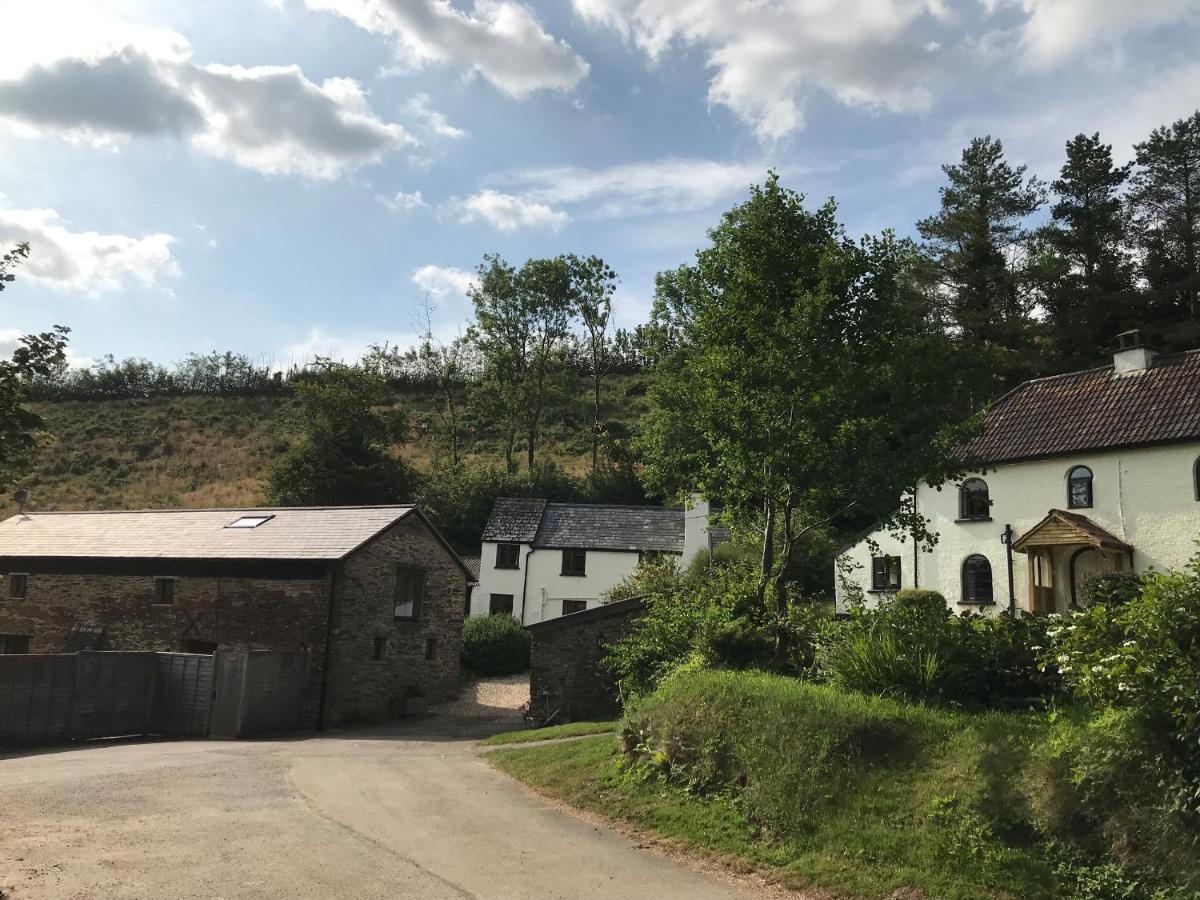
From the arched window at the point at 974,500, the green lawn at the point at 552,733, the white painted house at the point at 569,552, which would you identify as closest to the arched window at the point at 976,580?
the arched window at the point at 974,500

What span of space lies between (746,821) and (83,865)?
6957 mm

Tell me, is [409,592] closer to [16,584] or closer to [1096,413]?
[16,584]

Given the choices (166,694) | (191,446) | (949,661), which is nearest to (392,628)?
(166,694)

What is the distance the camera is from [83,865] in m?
8.62

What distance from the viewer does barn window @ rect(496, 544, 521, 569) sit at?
136 ft

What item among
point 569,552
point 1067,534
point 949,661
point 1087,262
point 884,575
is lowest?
point 949,661

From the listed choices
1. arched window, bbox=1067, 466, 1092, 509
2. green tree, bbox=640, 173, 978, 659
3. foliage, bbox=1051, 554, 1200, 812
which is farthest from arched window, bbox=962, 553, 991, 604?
foliage, bbox=1051, 554, 1200, 812

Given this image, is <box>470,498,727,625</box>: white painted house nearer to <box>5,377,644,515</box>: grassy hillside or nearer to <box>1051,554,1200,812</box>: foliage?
<box>5,377,644,515</box>: grassy hillside

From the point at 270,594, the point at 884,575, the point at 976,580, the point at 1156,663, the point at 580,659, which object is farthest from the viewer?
the point at 884,575

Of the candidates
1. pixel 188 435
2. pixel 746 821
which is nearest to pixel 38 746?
pixel 746 821

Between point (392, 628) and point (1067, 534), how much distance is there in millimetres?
20309

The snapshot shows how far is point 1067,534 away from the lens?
24.3m

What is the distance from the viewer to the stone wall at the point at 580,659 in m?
22.5

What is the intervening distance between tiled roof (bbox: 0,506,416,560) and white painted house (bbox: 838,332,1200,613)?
49.2 feet
